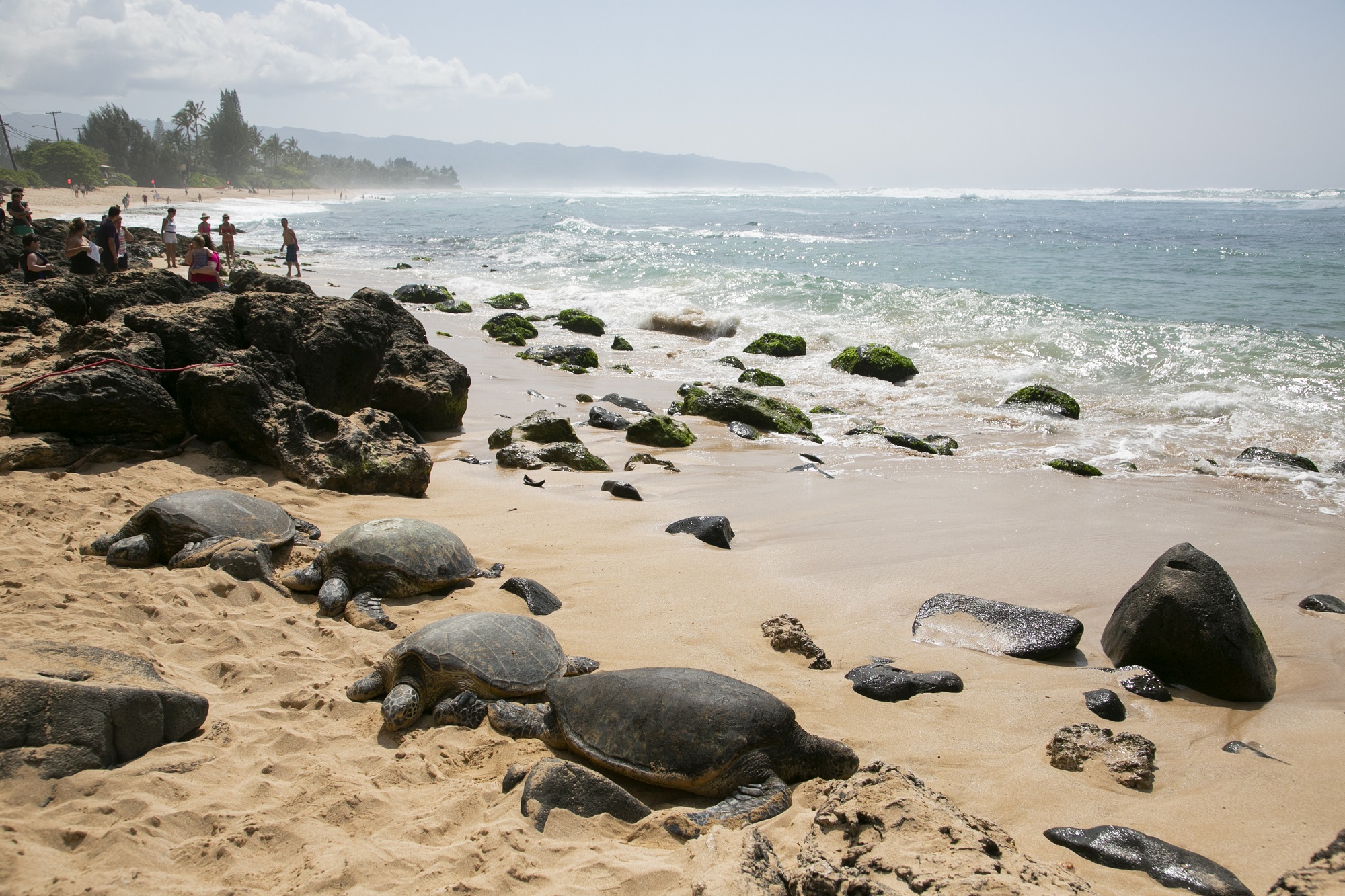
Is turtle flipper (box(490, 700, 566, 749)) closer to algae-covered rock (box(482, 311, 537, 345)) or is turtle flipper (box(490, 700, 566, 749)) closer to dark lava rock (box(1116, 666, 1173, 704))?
dark lava rock (box(1116, 666, 1173, 704))

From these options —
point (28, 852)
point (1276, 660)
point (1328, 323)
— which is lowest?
point (1276, 660)

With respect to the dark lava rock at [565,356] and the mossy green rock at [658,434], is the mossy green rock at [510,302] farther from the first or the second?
the mossy green rock at [658,434]

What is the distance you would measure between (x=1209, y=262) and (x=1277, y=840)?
26.2m

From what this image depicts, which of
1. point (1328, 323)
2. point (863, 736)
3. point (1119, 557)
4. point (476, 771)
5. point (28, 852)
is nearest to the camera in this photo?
point (28, 852)

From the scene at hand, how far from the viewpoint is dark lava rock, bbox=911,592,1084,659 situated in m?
4.32

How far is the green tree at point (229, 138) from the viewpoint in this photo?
103m

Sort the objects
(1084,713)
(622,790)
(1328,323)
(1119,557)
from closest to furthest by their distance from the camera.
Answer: (622,790) < (1084,713) < (1119,557) < (1328,323)

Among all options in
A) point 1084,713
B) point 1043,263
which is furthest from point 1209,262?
point 1084,713

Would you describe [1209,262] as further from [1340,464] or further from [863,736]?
[863,736]

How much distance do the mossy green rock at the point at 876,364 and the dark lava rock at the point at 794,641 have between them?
31.3 feet

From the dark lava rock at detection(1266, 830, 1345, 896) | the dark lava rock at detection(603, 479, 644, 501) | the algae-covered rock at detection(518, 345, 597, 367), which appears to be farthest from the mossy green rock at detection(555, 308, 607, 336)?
the dark lava rock at detection(1266, 830, 1345, 896)

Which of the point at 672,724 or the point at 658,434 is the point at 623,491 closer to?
the point at 658,434

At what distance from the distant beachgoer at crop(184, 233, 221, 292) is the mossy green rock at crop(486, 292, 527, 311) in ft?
25.1

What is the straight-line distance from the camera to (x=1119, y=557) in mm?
5844
